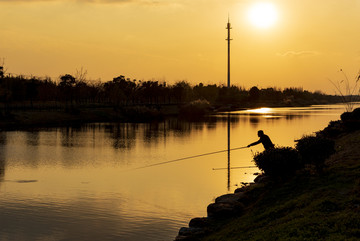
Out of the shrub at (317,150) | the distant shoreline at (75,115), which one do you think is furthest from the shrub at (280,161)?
the distant shoreline at (75,115)

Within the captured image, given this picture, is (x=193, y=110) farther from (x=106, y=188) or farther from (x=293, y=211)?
(x=293, y=211)

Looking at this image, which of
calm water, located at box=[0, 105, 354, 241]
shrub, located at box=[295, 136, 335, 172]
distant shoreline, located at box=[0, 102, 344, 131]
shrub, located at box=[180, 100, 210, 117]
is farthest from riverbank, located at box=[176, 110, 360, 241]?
shrub, located at box=[180, 100, 210, 117]

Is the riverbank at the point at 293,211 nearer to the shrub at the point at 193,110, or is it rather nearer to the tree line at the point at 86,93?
the tree line at the point at 86,93

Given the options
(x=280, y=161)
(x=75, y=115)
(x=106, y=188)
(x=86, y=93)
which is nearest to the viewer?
(x=280, y=161)

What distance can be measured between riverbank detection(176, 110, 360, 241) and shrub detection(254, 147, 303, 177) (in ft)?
1.69

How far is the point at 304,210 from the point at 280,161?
5.14m

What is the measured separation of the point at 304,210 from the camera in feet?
47.3

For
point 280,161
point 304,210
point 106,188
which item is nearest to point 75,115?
point 106,188

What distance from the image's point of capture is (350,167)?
774 inches

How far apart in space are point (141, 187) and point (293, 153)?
10.9m

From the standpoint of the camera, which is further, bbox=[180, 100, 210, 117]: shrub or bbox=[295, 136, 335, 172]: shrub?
bbox=[180, 100, 210, 117]: shrub

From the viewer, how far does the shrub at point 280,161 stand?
767 inches

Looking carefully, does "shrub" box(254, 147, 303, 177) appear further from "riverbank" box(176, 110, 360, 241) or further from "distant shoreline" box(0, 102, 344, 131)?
"distant shoreline" box(0, 102, 344, 131)

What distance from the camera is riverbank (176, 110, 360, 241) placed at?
1216 centimetres
